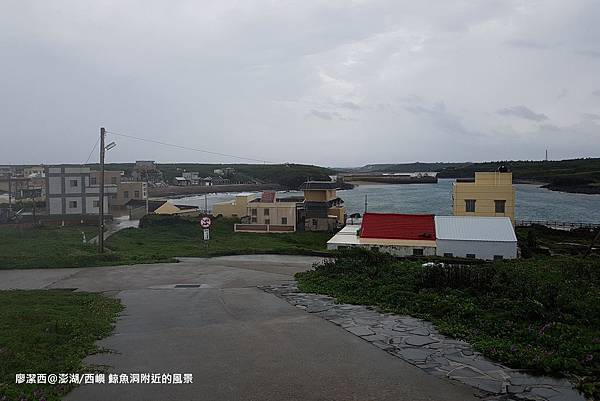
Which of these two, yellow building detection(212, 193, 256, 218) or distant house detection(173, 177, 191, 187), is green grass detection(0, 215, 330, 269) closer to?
yellow building detection(212, 193, 256, 218)

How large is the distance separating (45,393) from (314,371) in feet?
8.27

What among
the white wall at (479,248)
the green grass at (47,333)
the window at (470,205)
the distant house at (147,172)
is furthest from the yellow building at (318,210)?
the distant house at (147,172)

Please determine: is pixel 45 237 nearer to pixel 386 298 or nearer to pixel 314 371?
pixel 386 298

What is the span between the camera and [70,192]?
31625mm

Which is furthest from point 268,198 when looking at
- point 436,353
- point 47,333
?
point 436,353

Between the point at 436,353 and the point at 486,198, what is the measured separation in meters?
23.2

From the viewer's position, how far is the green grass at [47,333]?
474cm

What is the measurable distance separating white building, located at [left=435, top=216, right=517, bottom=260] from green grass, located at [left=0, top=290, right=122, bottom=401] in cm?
1338

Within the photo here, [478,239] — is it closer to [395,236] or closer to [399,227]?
[395,236]

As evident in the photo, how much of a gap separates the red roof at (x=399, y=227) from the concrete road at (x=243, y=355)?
37.9 ft

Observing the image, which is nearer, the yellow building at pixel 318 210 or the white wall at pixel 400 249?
the white wall at pixel 400 249

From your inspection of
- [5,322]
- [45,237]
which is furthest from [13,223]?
[5,322]

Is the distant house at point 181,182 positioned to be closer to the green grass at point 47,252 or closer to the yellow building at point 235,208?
the yellow building at point 235,208

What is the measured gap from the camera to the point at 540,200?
60719 millimetres
